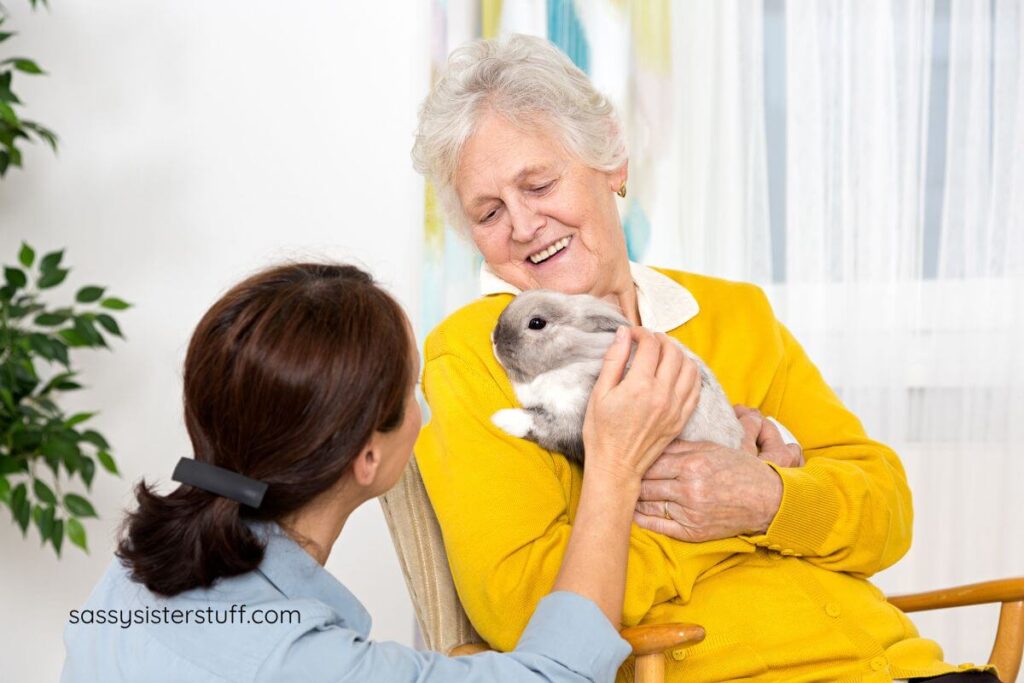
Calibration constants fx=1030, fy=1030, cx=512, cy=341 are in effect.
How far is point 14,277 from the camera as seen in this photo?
107 inches

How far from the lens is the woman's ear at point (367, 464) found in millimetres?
1110

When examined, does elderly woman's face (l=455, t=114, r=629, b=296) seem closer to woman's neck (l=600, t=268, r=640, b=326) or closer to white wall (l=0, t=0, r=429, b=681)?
woman's neck (l=600, t=268, r=640, b=326)

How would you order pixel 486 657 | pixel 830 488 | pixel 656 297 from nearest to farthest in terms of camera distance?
pixel 486 657
pixel 830 488
pixel 656 297

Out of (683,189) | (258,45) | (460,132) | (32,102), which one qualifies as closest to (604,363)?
(460,132)

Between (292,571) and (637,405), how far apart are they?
553 millimetres

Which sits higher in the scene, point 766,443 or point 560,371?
point 560,371

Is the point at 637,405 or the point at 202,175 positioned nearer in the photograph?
the point at 637,405

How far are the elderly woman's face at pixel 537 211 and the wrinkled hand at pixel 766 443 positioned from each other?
34cm

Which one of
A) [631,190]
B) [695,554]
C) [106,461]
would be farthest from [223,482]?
[631,190]

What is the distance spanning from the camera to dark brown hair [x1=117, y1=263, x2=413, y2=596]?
1026 millimetres

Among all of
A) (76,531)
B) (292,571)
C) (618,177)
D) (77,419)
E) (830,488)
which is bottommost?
(76,531)

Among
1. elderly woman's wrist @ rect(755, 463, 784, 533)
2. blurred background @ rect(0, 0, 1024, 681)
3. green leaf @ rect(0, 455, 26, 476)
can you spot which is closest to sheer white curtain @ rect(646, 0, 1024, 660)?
blurred background @ rect(0, 0, 1024, 681)

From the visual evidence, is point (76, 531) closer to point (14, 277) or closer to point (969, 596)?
point (14, 277)

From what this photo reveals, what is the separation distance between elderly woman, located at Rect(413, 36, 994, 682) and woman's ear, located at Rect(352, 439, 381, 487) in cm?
39
